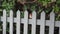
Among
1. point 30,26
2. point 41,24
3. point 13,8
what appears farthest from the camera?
point 13,8

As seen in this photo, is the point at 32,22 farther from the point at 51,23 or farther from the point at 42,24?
the point at 51,23

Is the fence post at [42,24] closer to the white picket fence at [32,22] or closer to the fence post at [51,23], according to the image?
the white picket fence at [32,22]

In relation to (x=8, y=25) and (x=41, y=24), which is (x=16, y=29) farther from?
(x=41, y=24)

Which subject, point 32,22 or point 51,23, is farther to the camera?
point 32,22

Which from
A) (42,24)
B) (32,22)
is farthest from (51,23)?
(32,22)

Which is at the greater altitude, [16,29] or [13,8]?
[13,8]

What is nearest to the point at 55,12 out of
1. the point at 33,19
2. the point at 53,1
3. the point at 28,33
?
the point at 53,1

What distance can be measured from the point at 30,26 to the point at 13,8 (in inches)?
21.8

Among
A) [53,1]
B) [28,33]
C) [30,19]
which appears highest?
[53,1]

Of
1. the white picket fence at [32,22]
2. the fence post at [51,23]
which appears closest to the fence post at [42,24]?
the white picket fence at [32,22]

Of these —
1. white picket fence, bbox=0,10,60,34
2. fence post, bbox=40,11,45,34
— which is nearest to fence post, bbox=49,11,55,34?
white picket fence, bbox=0,10,60,34

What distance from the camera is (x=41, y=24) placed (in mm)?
3088

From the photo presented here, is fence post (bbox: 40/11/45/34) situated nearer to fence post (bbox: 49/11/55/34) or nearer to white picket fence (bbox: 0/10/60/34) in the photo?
white picket fence (bbox: 0/10/60/34)

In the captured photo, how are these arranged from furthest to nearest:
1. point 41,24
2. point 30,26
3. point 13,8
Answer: point 13,8, point 30,26, point 41,24
